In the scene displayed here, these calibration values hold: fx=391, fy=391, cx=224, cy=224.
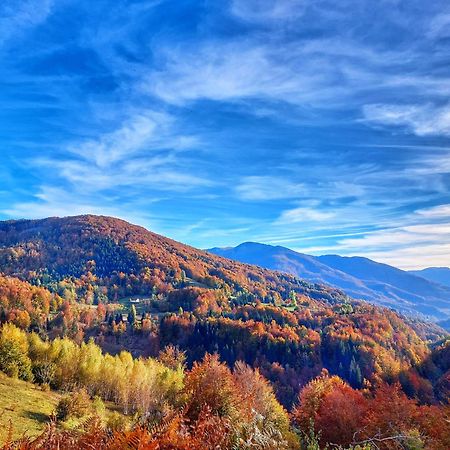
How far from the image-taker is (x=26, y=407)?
40.8 metres

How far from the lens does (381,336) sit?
195 metres

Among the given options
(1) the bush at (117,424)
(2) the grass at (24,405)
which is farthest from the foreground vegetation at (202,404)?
(2) the grass at (24,405)

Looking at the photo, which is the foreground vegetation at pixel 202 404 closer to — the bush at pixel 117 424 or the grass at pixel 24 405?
the bush at pixel 117 424

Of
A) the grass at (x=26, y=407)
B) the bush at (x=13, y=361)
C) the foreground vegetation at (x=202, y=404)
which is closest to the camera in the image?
the foreground vegetation at (x=202, y=404)

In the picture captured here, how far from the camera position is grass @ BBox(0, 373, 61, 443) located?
34.1 m

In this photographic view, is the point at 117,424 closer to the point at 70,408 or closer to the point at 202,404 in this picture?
the point at 202,404

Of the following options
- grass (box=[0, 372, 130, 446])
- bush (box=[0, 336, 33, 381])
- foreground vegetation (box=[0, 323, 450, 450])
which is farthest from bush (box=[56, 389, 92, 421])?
bush (box=[0, 336, 33, 381])

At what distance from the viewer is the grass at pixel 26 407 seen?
111 ft

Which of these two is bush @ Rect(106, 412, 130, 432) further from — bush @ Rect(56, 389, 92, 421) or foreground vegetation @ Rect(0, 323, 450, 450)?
bush @ Rect(56, 389, 92, 421)

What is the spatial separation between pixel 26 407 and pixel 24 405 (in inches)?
28.3

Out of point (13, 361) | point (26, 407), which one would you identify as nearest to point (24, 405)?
point (26, 407)

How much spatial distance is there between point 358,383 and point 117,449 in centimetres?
16714

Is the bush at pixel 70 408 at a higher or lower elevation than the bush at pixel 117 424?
lower

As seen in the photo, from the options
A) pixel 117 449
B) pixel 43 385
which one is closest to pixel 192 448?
pixel 117 449
